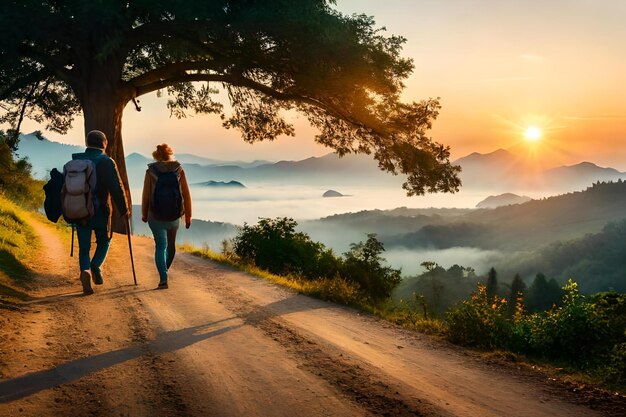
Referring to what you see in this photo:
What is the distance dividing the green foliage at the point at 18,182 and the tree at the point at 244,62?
1066 cm

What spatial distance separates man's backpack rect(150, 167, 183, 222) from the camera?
8555 millimetres

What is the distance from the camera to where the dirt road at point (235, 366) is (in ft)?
13.3

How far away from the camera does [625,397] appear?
4.83 meters

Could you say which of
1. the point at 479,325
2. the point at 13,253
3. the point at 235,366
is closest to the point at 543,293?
the point at 479,325

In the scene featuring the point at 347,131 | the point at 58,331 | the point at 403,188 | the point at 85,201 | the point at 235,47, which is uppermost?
the point at 235,47

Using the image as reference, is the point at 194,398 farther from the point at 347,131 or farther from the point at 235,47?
the point at 347,131

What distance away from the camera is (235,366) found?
4.89 metres

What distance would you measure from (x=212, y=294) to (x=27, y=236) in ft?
22.6

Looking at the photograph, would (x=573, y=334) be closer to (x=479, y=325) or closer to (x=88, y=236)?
(x=479, y=325)

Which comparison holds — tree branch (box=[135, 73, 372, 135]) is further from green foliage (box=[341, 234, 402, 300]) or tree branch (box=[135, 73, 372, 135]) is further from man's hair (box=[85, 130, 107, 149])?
man's hair (box=[85, 130, 107, 149])

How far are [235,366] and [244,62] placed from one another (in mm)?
11836

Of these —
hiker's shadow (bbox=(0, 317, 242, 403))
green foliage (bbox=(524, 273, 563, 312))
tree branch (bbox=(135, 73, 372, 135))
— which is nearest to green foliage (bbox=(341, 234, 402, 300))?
tree branch (bbox=(135, 73, 372, 135))

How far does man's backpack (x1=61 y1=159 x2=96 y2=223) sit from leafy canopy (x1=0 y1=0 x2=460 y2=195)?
5424 millimetres

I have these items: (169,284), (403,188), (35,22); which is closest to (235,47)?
(35,22)
